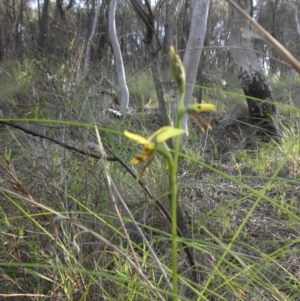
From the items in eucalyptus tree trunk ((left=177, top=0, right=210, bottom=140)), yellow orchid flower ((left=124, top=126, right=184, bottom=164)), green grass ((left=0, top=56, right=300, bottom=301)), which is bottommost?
green grass ((left=0, top=56, right=300, bottom=301))

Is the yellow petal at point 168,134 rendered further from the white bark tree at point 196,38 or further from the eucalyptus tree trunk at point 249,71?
the eucalyptus tree trunk at point 249,71

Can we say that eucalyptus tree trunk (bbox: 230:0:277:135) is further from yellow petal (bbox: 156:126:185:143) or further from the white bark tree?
yellow petal (bbox: 156:126:185:143)

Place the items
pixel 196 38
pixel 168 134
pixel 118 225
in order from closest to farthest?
pixel 168 134 → pixel 118 225 → pixel 196 38

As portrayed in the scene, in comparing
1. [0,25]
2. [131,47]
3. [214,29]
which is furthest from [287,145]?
[214,29]

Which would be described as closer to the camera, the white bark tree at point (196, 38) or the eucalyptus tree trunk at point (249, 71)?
the white bark tree at point (196, 38)

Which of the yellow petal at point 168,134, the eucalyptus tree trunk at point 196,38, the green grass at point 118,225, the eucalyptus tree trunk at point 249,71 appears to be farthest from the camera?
A: the eucalyptus tree trunk at point 249,71

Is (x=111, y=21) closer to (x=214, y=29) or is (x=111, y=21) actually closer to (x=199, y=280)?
(x=199, y=280)

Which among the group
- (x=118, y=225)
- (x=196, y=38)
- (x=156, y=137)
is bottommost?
(x=118, y=225)

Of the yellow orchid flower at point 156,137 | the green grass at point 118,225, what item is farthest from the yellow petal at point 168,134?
the green grass at point 118,225

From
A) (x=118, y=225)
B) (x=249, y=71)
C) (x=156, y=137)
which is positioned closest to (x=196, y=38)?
(x=249, y=71)

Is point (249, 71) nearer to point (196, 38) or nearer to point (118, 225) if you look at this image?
point (196, 38)

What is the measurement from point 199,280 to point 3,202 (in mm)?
841

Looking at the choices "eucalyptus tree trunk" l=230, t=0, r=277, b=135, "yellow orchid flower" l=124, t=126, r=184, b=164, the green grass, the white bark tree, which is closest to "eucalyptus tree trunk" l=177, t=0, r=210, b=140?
the white bark tree

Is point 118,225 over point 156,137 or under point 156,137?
under
